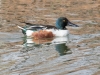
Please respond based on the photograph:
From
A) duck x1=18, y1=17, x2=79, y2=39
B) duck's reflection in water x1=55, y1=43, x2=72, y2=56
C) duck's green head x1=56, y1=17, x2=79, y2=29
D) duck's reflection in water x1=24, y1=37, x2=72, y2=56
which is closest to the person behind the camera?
duck's reflection in water x1=55, y1=43, x2=72, y2=56

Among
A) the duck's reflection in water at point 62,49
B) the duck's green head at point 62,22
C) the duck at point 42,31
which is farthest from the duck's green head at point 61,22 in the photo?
the duck's reflection in water at point 62,49

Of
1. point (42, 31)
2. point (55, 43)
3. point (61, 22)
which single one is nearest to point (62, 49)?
point (55, 43)

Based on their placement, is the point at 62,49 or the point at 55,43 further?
the point at 55,43

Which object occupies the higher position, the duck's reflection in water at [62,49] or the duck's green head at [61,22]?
the duck's green head at [61,22]

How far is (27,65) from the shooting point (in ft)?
34.8

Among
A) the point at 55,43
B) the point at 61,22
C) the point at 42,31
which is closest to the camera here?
the point at 55,43

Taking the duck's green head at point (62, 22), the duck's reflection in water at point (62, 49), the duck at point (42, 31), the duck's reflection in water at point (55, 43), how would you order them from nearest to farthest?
the duck's reflection in water at point (62, 49), the duck's reflection in water at point (55, 43), the duck at point (42, 31), the duck's green head at point (62, 22)

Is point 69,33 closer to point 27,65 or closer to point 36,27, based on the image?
point 36,27

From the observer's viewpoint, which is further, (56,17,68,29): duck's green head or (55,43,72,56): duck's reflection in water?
(56,17,68,29): duck's green head

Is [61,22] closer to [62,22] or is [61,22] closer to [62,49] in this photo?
[62,22]

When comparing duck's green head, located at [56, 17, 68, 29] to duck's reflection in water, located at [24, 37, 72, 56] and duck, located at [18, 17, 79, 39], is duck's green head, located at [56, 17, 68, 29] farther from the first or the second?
duck's reflection in water, located at [24, 37, 72, 56]

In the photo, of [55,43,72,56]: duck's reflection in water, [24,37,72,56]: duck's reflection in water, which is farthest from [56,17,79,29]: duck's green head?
[55,43,72,56]: duck's reflection in water

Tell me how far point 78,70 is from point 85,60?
38.4 inches

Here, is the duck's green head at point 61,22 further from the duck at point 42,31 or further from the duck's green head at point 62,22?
the duck at point 42,31
